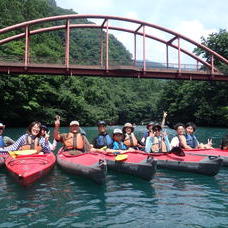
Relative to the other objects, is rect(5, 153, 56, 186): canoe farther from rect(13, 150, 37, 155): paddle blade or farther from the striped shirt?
the striped shirt

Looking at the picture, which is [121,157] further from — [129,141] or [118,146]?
[129,141]

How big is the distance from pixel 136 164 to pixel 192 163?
1859mm

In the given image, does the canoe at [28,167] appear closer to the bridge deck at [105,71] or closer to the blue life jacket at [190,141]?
the blue life jacket at [190,141]

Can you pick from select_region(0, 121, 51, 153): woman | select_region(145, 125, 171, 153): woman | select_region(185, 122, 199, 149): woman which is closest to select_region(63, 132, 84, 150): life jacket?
select_region(0, 121, 51, 153): woman

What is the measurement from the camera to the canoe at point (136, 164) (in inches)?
306

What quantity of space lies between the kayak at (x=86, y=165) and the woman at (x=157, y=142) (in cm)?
246

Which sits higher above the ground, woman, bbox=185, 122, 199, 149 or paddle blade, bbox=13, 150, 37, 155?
woman, bbox=185, 122, 199, 149

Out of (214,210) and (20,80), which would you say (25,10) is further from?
(214,210)

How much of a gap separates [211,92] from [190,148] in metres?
40.4

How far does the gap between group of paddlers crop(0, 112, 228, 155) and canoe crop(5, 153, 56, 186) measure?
74cm

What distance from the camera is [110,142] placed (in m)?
10.3

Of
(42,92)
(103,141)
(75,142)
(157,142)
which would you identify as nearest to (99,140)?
(103,141)

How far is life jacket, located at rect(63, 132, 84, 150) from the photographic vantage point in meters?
9.27

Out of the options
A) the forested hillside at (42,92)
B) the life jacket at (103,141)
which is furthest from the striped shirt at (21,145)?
the forested hillside at (42,92)
